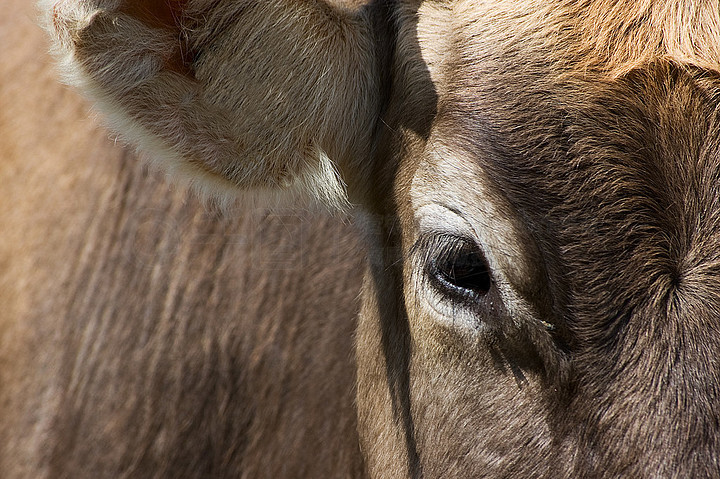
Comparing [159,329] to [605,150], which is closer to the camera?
[605,150]

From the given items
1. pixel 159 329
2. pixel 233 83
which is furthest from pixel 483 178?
pixel 159 329

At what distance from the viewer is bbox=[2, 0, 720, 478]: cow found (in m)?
1.69

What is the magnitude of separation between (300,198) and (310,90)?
0.36m

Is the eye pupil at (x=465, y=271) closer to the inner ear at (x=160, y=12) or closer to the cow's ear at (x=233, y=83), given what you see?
the cow's ear at (x=233, y=83)

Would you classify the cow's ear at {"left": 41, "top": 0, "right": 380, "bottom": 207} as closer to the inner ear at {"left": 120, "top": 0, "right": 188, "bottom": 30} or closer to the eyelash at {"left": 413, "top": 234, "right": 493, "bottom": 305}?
the inner ear at {"left": 120, "top": 0, "right": 188, "bottom": 30}

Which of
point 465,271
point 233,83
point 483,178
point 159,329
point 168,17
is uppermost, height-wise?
point 168,17

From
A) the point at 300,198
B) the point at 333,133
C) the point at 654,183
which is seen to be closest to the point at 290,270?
the point at 300,198

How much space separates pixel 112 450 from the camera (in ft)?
10.2

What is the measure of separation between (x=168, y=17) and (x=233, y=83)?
8.4 inches

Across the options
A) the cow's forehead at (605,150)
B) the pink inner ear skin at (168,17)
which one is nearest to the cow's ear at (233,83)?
the pink inner ear skin at (168,17)

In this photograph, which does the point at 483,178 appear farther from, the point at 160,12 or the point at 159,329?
the point at 159,329

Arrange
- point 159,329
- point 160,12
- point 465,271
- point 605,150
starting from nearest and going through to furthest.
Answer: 1. point 605,150
2. point 465,271
3. point 160,12
4. point 159,329

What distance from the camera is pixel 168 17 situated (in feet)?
6.55

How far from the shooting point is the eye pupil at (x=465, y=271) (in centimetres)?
186
